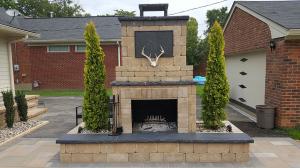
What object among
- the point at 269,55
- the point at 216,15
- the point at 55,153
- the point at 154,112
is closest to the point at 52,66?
the point at 55,153

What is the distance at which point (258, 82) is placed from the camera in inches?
395

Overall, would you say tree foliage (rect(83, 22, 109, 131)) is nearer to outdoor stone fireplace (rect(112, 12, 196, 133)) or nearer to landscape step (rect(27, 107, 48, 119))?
outdoor stone fireplace (rect(112, 12, 196, 133))

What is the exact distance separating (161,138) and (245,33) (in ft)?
23.5

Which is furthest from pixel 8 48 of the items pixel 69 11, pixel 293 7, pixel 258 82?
pixel 69 11

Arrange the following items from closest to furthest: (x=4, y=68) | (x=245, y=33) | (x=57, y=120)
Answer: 1. (x=57, y=120)
2. (x=4, y=68)
3. (x=245, y=33)

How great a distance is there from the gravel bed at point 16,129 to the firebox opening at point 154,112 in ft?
11.6

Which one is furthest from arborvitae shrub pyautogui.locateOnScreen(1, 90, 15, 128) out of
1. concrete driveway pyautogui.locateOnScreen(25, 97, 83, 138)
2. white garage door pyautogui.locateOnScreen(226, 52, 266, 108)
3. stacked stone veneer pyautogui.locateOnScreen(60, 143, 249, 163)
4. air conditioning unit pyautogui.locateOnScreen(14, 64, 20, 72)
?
air conditioning unit pyautogui.locateOnScreen(14, 64, 20, 72)

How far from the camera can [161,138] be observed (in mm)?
5555

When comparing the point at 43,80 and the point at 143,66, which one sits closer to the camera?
the point at 143,66

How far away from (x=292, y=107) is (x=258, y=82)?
7.97 feet

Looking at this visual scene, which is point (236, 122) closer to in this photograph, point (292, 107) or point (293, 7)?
point (292, 107)

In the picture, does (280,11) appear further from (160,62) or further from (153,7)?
(160,62)

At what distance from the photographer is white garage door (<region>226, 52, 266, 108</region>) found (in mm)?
9781

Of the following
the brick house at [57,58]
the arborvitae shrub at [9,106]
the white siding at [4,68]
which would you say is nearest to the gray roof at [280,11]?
the arborvitae shrub at [9,106]
